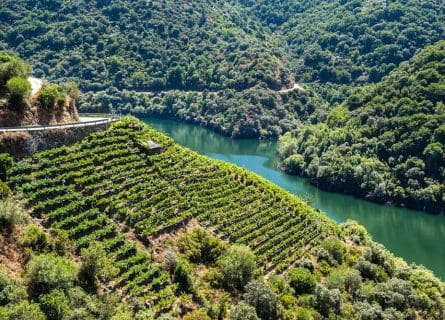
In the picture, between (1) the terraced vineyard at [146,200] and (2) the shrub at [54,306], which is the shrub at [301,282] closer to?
(1) the terraced vineyard at [146,200]

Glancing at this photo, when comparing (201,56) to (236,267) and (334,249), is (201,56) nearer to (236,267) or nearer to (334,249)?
(334,249)

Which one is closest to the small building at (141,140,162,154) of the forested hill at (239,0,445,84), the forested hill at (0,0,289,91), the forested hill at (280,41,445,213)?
the forested hill at (280,41,445,213)

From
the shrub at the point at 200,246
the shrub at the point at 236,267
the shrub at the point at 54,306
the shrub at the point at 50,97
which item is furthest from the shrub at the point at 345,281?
the shrub at the point at 50,97

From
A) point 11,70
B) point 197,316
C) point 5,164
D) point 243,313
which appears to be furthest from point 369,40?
point 5,164

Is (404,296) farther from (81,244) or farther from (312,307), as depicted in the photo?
(81,244)

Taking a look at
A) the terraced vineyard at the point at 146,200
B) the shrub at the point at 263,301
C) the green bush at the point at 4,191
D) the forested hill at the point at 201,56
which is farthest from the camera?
the forested hill at the point at 201,56
